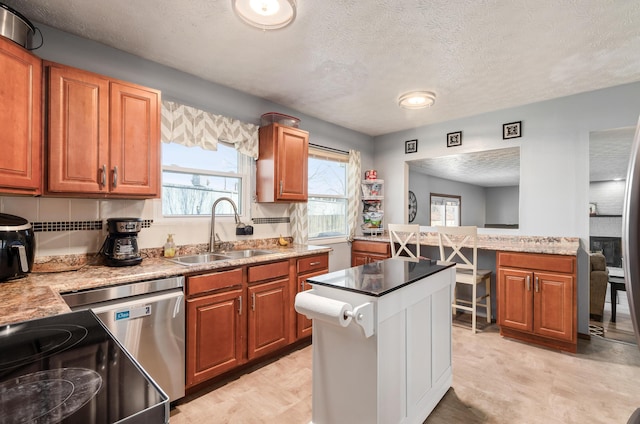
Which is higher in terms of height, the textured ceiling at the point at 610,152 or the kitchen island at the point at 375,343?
the textured ceiling at the point at 610,152

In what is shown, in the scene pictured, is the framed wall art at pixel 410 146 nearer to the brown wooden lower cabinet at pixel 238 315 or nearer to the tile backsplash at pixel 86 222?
the brown wooden lower cabinet at pixel 238 315

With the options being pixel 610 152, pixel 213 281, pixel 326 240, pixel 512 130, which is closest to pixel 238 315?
pixel 213 281

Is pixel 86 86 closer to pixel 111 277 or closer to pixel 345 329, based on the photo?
pixel 111 277

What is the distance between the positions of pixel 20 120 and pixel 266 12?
1.45 m

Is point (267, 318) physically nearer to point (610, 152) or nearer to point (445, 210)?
point (610, 152)

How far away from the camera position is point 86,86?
76.0 inches

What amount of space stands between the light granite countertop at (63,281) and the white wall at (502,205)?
8409 millimetres

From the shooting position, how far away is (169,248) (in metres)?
2.49

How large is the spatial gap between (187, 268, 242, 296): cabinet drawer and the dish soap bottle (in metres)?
0.53

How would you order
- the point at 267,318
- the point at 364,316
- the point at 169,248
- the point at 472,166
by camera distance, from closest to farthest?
the point at 364,316
the point at 169,248
the point at 267,318
the point at 472,166

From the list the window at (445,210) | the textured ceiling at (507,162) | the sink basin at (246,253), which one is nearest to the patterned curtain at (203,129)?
the sink basin at (246,253)

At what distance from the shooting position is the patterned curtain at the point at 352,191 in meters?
4.34

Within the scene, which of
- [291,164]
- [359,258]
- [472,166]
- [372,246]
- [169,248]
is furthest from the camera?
[472,166]

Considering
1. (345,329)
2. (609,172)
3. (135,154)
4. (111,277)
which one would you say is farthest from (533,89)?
(609,172)
